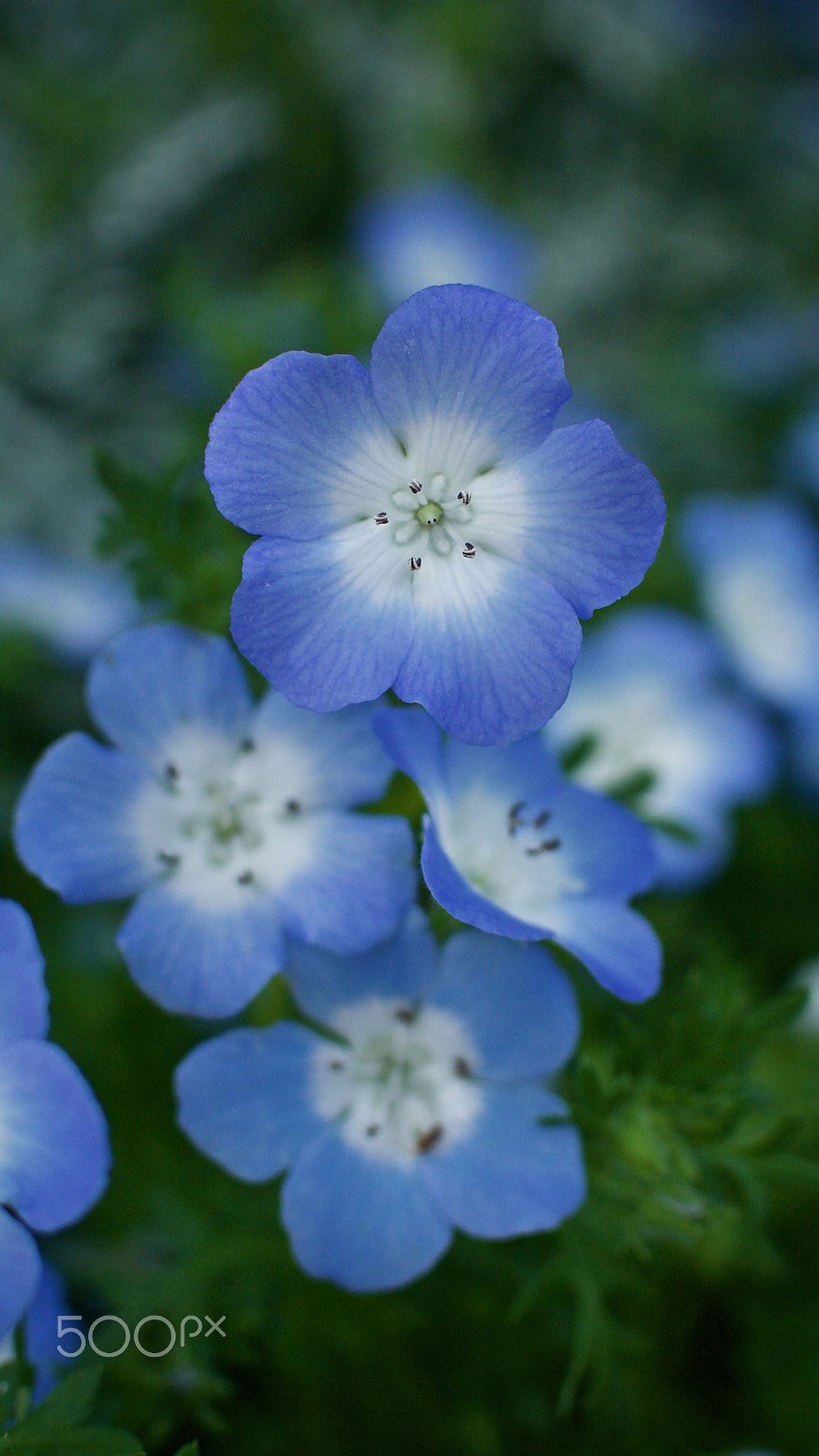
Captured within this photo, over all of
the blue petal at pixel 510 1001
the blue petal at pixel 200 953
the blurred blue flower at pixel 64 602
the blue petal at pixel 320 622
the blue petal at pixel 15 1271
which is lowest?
the blue petal at pixel 15 1271

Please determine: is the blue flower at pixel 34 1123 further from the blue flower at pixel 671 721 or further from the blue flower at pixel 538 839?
the blue flower at pixel 671 721

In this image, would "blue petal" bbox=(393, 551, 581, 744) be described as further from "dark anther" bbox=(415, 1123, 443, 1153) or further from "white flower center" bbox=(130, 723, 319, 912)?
"dark anther" bbox=(415, 1123, 443, 1153)

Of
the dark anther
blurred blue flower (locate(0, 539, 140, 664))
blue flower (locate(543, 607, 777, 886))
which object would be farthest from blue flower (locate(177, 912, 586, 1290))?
blurred blue flower (locate(0, 539, 140, 664))

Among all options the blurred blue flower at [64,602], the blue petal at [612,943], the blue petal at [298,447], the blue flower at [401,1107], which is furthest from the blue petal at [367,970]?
the blurred blue flower at [64,602]

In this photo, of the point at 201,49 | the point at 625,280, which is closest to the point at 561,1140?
the point at 625,280

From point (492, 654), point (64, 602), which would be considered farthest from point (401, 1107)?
point (64, 602)

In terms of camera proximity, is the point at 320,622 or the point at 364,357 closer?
the point at 320,622

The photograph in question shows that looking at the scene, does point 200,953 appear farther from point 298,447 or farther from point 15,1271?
point 298,447
